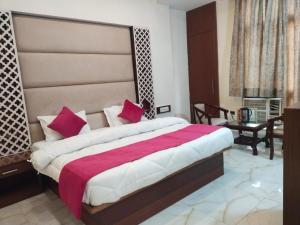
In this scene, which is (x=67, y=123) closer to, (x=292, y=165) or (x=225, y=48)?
(x=292, y=165)

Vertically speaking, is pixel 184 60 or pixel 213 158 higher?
pixel 184 60

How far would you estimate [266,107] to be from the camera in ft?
13.1

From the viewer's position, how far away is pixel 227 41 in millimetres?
4453

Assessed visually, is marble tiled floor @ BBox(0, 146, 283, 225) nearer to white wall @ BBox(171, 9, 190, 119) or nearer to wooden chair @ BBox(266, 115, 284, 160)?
wooden chair @ BBox(266, 115, 284, 160)

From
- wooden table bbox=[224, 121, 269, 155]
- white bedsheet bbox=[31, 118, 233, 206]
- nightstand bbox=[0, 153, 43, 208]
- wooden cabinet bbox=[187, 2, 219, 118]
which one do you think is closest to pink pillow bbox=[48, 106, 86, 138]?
white bedsheet bbox=[31, 118, 233, 206]

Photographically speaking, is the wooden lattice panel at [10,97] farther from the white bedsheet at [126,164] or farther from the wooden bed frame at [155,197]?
the wooden bed frame at [155,197]

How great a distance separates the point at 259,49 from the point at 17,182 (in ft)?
13.7

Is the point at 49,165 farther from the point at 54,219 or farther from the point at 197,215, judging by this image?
the point at 197,215

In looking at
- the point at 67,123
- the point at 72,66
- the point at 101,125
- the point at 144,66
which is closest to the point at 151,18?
the point at 144,66

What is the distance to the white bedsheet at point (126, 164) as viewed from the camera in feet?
5.86

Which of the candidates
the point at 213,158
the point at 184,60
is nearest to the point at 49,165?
the point at 213,158

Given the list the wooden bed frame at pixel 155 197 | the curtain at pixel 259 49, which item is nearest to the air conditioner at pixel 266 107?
the curtain at pixel 259 49

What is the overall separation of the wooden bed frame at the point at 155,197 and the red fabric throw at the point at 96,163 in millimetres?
140

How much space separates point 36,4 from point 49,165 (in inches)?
79.3
